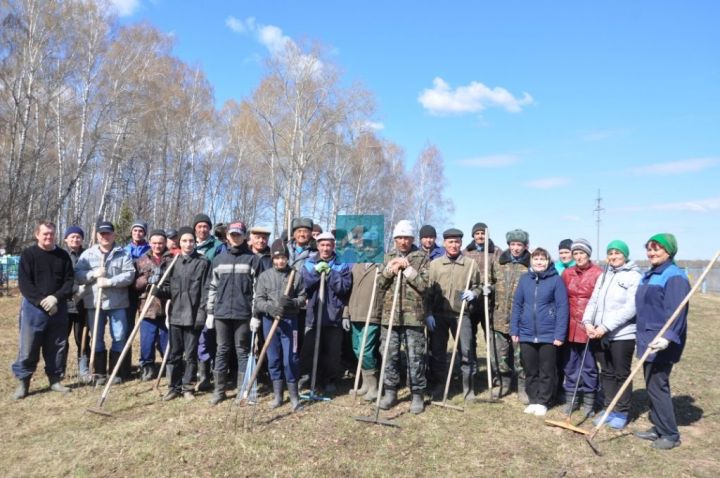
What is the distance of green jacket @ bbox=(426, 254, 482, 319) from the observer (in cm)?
652

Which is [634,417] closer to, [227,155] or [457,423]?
[457,423]

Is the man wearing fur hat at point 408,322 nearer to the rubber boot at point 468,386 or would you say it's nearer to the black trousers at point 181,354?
the rubber boot at point 468,386

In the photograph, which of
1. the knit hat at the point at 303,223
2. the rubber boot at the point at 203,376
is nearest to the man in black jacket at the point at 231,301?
the rubber boot at the point at 203,376

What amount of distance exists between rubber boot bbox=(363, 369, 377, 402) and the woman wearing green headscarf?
108 inches

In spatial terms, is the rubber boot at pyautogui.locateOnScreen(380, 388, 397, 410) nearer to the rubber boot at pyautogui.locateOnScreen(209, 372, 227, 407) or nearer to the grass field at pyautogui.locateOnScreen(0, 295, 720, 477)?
the grass field at pyautogui.locateOnScreen(0, 295, 720, 477)

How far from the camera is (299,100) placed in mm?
28312

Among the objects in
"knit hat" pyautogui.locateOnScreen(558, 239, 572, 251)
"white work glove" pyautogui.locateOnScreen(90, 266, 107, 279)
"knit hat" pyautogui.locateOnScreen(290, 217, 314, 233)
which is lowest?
"white work glove" pyautogui.locateOnScreen(90, 266, 107, 279)

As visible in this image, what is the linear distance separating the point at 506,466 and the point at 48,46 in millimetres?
24339

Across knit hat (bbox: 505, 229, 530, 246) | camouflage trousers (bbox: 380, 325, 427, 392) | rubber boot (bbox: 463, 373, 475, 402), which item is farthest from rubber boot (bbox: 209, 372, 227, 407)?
knit hat (bbox: 505, 229, 530, 246)

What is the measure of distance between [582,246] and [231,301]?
14.8ft

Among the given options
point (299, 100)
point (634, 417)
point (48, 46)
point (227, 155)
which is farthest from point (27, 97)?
point (634, 417)

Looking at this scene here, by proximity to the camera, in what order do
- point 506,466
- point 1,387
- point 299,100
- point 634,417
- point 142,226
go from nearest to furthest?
point 506,466
point 634,417
point 1,387
point 142,226
point 299,100

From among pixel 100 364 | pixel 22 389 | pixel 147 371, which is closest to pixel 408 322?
pixel 147 371

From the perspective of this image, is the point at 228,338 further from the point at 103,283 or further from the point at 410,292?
the point at 410,292
